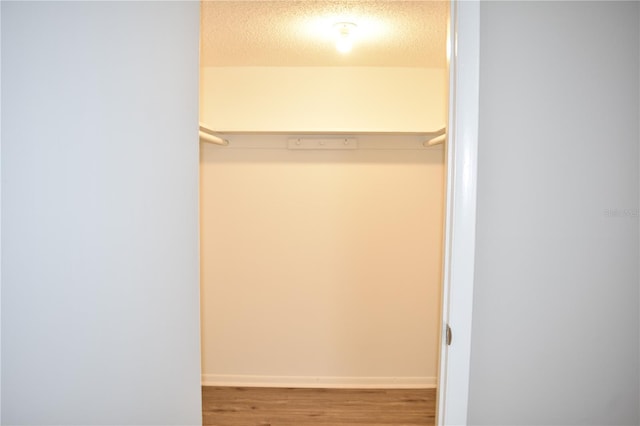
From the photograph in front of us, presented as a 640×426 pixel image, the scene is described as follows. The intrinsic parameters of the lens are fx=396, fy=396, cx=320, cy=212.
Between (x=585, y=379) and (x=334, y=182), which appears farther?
(x=334, y=182)

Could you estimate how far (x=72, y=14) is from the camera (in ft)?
3.69

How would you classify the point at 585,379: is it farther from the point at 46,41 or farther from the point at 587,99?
the point at 46,41

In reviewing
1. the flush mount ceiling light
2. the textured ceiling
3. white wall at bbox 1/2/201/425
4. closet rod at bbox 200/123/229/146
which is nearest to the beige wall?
the textured ceiling

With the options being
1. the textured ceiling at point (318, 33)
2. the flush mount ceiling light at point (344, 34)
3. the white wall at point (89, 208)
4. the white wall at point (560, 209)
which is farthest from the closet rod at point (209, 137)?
the white wall at point (560, 209)

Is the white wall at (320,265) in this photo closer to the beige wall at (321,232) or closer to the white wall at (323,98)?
the beige wall at (321,232)

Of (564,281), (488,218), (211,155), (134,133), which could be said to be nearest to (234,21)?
(211,155)

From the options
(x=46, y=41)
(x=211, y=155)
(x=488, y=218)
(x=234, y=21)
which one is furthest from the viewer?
(x=211, y=155)

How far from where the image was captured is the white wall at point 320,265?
318cm

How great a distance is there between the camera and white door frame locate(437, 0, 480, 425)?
3.80ft

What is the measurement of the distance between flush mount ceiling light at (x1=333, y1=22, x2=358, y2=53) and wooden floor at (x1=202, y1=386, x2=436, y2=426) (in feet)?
8.23

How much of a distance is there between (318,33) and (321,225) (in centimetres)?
143

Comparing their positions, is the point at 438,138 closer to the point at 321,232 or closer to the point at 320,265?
the point at 321,232

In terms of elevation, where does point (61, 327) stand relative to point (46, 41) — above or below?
below

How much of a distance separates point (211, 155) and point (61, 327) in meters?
2.18
